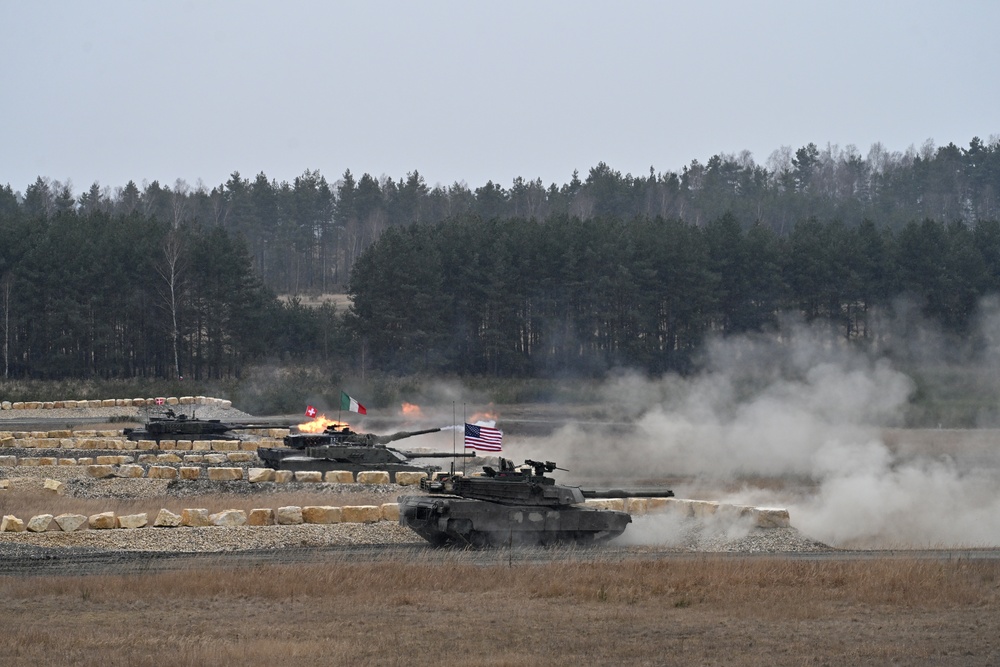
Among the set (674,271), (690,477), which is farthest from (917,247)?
(690,477)

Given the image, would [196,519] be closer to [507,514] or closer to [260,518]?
[260,518]

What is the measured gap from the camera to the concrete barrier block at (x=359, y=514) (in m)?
32.4

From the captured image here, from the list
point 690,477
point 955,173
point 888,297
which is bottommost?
point 690,477

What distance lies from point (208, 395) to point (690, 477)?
43.3 metres

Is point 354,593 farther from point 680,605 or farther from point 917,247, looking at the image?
point 917,247

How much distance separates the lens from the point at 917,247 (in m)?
84.2

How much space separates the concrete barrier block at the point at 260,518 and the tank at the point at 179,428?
77.1 ft

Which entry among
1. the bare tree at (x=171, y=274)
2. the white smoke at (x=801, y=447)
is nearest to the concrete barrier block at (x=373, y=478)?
the white smoke at (x=801, y=447)

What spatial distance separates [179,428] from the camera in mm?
56031

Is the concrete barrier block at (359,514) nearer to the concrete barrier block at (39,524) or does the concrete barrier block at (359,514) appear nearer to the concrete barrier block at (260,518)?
the concrete barrier block at (260,518)

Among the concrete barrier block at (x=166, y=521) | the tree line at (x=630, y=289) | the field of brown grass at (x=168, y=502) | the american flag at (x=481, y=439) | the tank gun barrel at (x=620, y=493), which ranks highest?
the tree line at (x=630, y=289)

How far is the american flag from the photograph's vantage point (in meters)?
37.7

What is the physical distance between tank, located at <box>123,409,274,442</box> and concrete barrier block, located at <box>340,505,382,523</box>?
23175 mm

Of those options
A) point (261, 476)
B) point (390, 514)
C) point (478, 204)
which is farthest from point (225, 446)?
point (478, 204)
